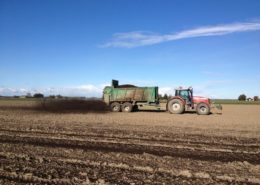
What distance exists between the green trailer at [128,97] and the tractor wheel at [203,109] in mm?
3875

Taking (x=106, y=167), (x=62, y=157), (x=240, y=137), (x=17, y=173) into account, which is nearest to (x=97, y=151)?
A: (x=62, y=157)

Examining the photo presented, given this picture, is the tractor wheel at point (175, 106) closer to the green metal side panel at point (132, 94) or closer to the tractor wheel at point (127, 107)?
the green metal side panel at point (132, 94)

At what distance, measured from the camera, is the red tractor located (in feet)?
82.4

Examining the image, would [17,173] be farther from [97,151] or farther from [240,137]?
[240,137]

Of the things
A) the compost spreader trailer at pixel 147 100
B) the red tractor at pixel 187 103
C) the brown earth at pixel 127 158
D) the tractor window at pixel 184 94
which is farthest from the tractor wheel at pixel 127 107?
the brown earth at pixel 127 158

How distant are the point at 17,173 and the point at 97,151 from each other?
2781 millimetres

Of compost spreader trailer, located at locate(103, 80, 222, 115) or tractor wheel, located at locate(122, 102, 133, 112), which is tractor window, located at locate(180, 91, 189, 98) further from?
tractor wheel, located at locate(122, 102, 133, 112)

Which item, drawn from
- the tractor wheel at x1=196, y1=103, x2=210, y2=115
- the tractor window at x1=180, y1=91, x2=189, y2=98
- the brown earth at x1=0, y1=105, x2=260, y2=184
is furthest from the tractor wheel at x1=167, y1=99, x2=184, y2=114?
the brown earth at x1=0, y1=105, x2=260, y2=184

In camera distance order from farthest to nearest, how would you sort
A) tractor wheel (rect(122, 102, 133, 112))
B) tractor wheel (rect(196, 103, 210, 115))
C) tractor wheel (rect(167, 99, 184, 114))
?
tractor wheel (rect(122, 102, 133, 112)) < tractor wheel (rect(167, 99, 184, 114)) < tractor wheel (rect(196, 103, 210, 115))

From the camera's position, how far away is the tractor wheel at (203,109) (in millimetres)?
24922

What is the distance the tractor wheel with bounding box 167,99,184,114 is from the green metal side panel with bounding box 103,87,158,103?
2389 mm

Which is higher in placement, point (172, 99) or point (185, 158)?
point (172, 99)

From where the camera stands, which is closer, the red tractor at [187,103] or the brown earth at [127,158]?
the brown earth at [127,158]

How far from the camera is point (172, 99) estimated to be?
1010 inches
